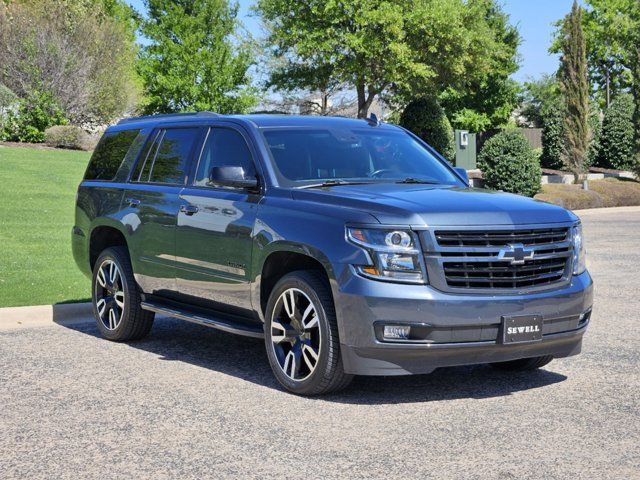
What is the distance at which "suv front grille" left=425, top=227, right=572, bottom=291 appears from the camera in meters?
6.48

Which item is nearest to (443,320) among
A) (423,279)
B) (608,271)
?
(423,279)

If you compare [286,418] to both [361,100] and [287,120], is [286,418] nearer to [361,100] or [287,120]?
[287,120]

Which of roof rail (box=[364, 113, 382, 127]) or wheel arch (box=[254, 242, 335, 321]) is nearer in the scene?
wheel arch (box=[254, 242, 335, 321])

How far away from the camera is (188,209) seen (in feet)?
26.8

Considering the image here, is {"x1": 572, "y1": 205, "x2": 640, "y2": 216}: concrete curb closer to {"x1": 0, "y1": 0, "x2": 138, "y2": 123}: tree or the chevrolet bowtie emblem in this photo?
{"x1": 0, "y1": 0, "x2": 138, "y2": 123}: tree

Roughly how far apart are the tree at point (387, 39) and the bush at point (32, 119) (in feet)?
33.4

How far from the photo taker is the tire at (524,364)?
7.70 metres

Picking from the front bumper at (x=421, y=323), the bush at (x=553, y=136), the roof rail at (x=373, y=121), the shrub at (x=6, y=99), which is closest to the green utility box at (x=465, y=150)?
the bush at (x=553, y=136)

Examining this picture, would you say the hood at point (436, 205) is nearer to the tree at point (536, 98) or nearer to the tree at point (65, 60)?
the tree at point (65, 60)

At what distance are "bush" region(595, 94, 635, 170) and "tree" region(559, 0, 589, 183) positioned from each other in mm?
7651

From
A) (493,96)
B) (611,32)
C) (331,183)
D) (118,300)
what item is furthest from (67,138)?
(611,32)

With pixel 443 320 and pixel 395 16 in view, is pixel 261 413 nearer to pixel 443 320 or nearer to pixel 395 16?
pixel 443 320

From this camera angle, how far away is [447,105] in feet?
251

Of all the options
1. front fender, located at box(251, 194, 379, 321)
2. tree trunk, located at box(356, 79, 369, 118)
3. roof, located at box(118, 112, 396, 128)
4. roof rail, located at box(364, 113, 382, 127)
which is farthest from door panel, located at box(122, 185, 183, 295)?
tree trunk, located at box(356, 79, 369, 118)
